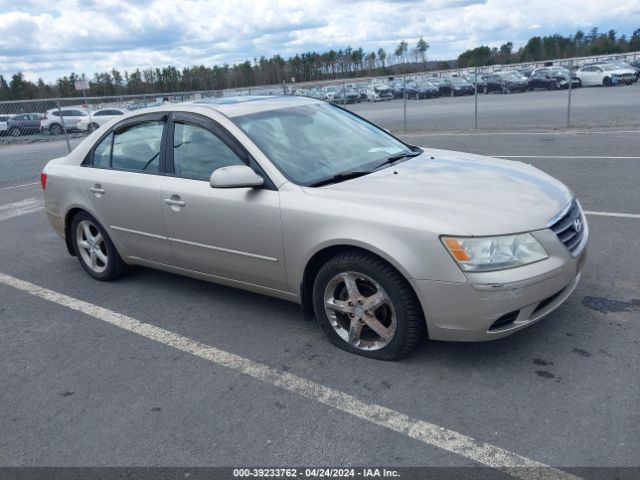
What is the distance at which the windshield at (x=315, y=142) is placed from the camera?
13.1 ft

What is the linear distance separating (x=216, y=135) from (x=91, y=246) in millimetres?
1998

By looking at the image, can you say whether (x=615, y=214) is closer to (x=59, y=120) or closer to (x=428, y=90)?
(x=59, y=120)

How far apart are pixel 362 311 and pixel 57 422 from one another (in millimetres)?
1825

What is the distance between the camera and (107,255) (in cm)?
527

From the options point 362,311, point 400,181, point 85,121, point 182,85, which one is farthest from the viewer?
point 182,85

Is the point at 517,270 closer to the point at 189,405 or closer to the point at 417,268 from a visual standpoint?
the point at 417,268

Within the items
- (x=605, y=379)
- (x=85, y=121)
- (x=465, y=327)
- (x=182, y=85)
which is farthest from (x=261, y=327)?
(x=182, y=85)

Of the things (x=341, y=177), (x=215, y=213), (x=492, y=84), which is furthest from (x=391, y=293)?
(x=492, y=84)

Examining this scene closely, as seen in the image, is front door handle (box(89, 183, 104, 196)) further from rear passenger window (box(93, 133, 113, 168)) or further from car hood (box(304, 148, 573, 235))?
car hood (box(304, 148, 573, 235))

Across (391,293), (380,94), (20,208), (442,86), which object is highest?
(391,293)

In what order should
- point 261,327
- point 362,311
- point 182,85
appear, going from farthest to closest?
point 182,85, point 261,327, point 362,311

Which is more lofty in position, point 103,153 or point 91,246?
point 103,153

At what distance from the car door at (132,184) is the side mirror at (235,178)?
0.91 metres

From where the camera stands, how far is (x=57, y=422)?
320 cm
